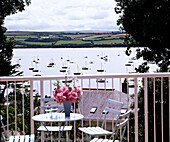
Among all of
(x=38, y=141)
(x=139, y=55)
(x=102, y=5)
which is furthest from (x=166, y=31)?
(x=102, y=5)

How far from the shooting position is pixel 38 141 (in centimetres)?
505

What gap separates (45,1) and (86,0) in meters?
4.26

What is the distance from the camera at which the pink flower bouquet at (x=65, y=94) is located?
12.9 ft

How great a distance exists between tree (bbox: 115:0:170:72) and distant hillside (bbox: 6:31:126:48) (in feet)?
7.93

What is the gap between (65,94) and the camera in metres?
3.96

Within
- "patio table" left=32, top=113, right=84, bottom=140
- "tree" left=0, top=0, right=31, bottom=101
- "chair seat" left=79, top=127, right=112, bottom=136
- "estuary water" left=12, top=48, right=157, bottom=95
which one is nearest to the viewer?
"patio table" left=32, top=113, right=84, bottom=140

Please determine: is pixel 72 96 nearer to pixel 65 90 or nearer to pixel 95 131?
pixel 65 90

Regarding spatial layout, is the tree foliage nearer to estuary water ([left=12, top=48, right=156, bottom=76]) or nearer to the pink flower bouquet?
the pink flower bouquet

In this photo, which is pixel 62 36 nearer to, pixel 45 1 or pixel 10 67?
pixel 10 67

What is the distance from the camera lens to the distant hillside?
60.6 feet

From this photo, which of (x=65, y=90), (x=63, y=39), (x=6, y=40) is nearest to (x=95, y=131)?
(x=65, y=90)

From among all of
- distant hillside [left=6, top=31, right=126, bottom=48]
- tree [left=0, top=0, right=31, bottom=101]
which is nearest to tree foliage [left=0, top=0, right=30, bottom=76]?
tree [left=0, top=0, right=31, bottom=101]

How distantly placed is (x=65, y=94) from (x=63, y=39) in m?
15.9

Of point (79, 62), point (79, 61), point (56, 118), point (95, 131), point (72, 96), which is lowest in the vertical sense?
point (95, 131)
